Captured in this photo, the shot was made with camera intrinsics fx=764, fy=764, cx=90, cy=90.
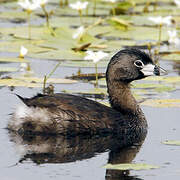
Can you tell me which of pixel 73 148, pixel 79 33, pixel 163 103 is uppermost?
pixel 79 33

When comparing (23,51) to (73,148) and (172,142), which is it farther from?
(172,142)

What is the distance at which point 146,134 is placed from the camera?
11664 mm

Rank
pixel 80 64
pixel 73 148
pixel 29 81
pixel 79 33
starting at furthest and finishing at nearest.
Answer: pixel 79 33 → pixel 80 64 → pixel 29 81 → pixel 73 148

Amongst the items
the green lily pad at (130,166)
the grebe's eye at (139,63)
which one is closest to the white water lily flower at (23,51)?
the grebe's eye at (139,63)

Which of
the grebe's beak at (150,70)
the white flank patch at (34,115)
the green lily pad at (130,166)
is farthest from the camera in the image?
the grebe's beak at (150,70)

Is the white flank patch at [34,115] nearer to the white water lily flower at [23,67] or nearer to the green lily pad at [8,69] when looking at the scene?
the green lily pad at [8,69]

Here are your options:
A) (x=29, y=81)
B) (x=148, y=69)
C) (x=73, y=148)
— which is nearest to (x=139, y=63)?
(x=148, y=69)

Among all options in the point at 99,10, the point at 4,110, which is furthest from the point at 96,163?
the point at 99,10

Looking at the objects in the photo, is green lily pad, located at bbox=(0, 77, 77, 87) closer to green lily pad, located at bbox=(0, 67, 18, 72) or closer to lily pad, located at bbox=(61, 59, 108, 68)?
green lily pad, located at bbox=(0, 67, 18, 72)

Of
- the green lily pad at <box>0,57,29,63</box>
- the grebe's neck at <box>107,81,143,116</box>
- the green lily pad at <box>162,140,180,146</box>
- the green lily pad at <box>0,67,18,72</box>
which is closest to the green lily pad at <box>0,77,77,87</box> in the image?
the green lily pad at <box>0,67,18,72</box>

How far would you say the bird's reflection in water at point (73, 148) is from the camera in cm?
1000

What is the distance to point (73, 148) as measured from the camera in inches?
419

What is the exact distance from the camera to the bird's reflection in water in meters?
10.0

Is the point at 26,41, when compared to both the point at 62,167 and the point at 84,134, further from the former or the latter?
→ the point at 62,167
